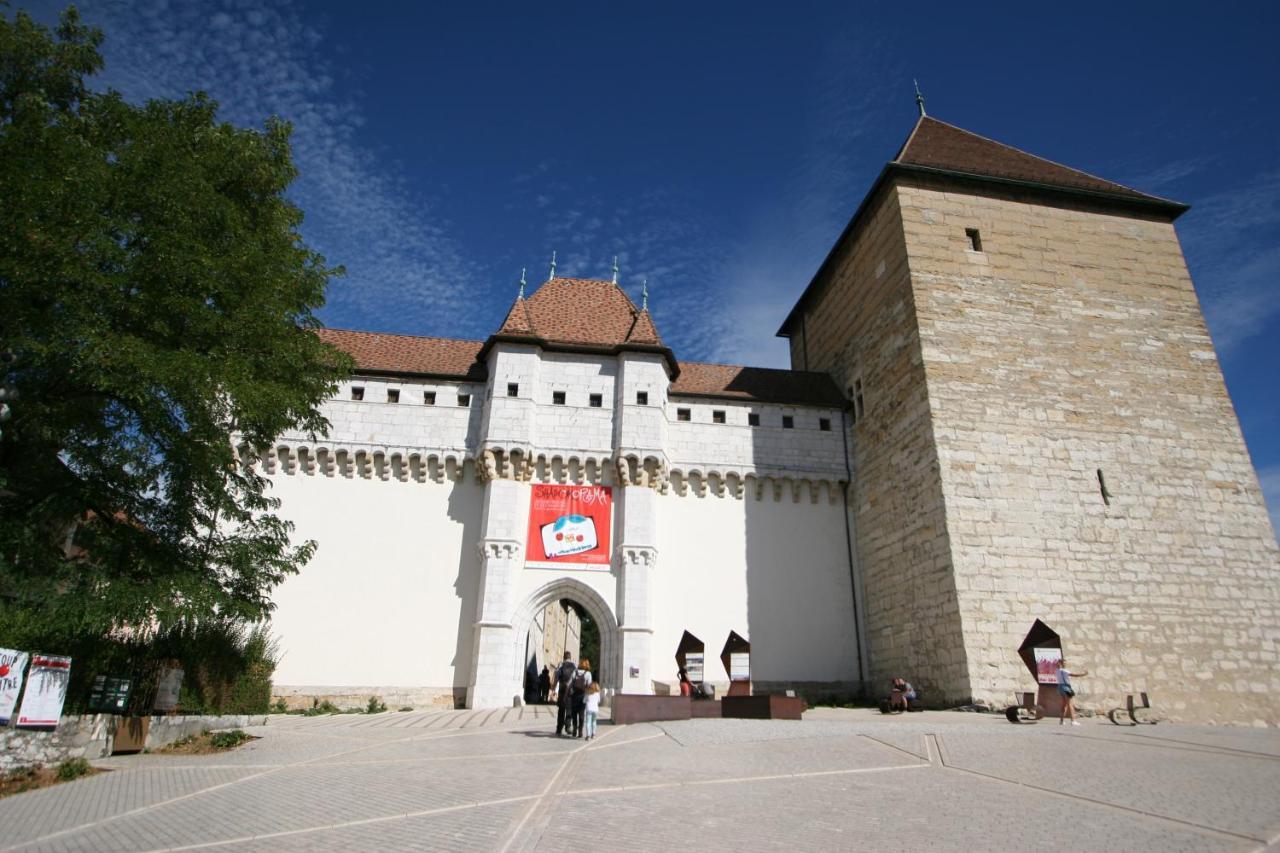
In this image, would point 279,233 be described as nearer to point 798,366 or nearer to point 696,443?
point 696,443

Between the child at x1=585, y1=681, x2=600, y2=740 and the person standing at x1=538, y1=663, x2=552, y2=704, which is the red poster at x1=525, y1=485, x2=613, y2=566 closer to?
the person standing at x1=538, y1=663, x2=552, y2=704

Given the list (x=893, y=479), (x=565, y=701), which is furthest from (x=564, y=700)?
(x=893, y=479)

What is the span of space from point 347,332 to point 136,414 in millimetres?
10738

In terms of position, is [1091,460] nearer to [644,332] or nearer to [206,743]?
[644,332]

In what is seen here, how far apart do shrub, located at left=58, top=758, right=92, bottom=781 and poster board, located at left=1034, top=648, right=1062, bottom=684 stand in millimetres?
14450

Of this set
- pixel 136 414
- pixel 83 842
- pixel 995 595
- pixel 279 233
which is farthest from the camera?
pixel 995 595

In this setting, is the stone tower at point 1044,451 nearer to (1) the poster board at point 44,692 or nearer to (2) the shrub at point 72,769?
(2) the shrub at point 72,769

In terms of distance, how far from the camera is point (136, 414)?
11766 mm

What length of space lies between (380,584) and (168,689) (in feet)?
26.7

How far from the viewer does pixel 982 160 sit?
69.4ft

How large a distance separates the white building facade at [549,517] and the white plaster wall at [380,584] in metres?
0.05

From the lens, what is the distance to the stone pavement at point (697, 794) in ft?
18.0

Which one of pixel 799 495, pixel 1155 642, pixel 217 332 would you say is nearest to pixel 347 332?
pixel 217 332

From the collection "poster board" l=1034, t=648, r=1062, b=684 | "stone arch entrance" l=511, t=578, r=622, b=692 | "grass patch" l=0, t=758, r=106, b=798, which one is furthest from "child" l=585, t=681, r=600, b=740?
"poster board" l=1034, t=648, r=1062, b=684
